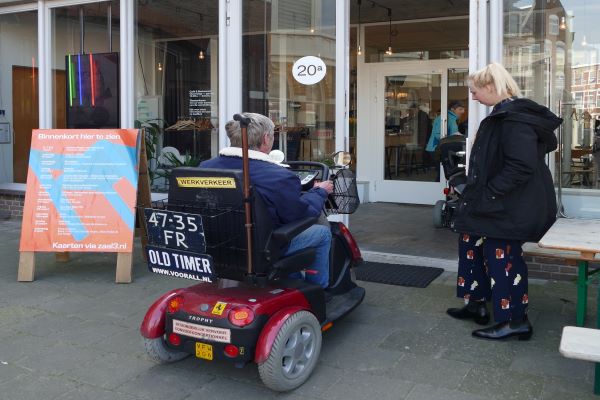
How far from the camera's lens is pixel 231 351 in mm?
3240

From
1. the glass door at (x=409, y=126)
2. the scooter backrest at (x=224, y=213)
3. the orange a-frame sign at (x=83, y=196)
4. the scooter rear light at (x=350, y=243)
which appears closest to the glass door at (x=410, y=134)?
the glass door at (x=409, y=126)

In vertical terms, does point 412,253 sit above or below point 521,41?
below

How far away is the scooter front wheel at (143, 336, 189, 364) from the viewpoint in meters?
3.58

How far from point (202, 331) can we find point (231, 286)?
1.43 ft

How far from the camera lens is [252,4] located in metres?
6.98

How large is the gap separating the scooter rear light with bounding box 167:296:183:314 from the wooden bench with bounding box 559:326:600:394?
6.38ft

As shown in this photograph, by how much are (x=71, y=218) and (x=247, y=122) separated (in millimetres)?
3006

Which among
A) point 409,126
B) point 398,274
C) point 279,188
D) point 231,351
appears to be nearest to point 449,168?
point 398,274

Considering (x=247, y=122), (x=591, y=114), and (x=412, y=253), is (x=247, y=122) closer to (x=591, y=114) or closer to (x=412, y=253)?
(x=412, y=253)

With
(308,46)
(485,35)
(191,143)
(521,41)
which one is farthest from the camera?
(191,143)

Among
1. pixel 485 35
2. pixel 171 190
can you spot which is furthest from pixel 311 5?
pixel 171 190

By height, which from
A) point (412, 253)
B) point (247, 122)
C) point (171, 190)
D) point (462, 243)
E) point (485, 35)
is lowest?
point (412, 253)

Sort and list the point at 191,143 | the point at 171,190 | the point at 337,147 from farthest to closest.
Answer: the point at 191,143 < the point at 337,147 < the point at 171,190

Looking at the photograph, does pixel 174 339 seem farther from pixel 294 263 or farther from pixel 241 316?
pixel 294 263
